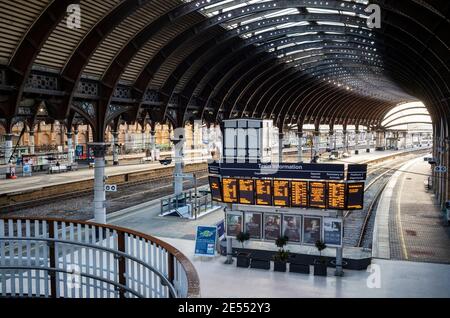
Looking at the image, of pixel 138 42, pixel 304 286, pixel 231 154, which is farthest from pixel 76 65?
pixel 231 154

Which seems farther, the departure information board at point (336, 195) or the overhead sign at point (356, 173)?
the departure information board at point (336, 195)

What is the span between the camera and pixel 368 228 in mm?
25156

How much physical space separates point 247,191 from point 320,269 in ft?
12.2

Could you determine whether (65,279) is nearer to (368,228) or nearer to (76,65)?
(76,65)

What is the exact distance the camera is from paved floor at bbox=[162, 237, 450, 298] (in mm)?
13008

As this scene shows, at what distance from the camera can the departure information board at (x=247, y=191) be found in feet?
52.4

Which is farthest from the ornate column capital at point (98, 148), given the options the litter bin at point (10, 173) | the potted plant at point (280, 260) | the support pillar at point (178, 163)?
the litter bin at point (10, 173)

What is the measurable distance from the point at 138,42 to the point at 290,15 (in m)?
8.24

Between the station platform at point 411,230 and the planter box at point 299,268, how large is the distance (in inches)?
146

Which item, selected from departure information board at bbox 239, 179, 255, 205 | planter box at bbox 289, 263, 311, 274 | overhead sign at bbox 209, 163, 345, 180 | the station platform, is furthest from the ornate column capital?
the station platform

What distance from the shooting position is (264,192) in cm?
1583

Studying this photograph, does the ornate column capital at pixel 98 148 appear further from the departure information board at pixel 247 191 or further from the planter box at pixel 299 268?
the planter box at pixel 299 268

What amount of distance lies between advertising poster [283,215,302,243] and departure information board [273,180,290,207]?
0.77 m

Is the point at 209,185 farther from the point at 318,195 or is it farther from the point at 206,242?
the point at 318,195
